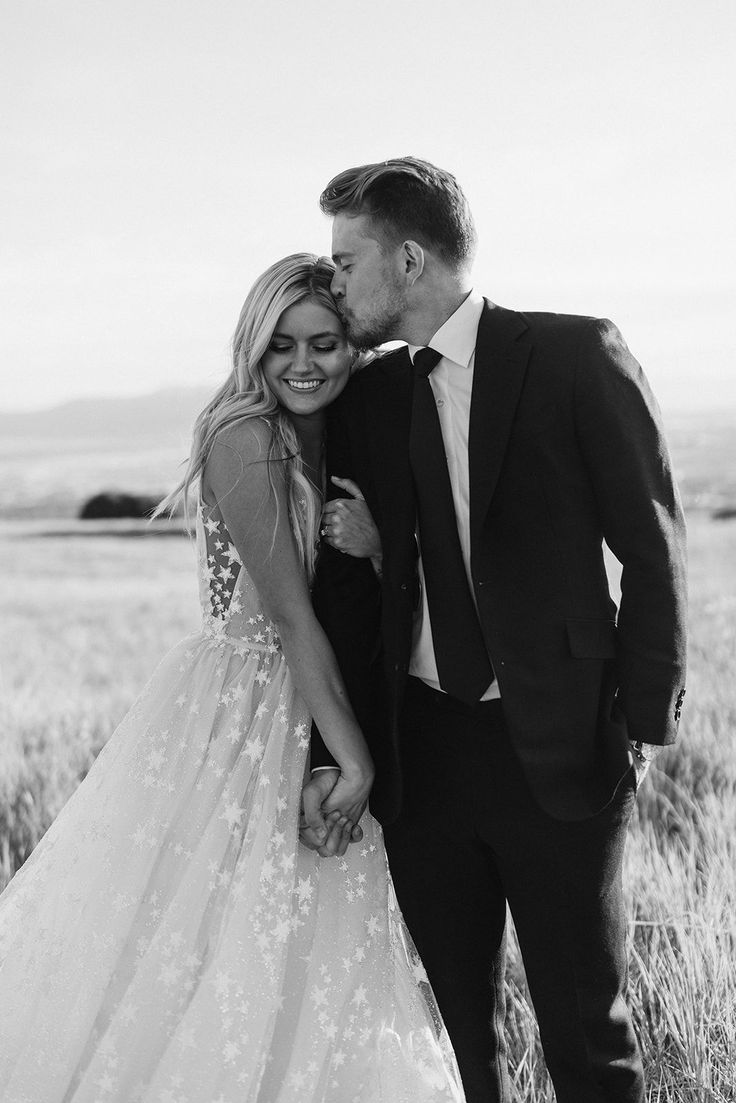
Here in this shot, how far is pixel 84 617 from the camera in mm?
11969

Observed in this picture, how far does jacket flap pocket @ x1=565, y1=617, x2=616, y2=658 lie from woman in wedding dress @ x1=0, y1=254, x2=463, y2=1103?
0.58m

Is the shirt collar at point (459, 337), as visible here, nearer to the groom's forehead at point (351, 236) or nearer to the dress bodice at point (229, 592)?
the groom's forehead at point (351, 236)

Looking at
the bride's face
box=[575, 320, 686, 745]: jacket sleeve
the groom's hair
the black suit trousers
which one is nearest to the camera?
box=[575, 320, 686, 745]: jacket sleeve

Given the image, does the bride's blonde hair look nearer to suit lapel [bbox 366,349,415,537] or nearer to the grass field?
suit lapel [bbox 366,349,415,537]

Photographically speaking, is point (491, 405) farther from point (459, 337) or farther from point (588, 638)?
point (588, 638)

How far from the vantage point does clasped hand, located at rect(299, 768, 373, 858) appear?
2.49 metres

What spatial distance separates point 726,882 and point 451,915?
4.71ft

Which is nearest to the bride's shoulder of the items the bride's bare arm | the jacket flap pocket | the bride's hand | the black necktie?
the bride's bare arm

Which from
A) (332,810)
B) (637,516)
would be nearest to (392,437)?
(637,516)

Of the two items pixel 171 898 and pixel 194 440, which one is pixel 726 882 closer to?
pixel 171 898

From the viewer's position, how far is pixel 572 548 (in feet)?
7.34

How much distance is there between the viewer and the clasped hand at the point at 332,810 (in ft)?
8.16

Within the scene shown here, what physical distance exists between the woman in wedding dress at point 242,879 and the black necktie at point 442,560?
0.29 metres

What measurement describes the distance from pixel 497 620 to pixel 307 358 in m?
0.83
